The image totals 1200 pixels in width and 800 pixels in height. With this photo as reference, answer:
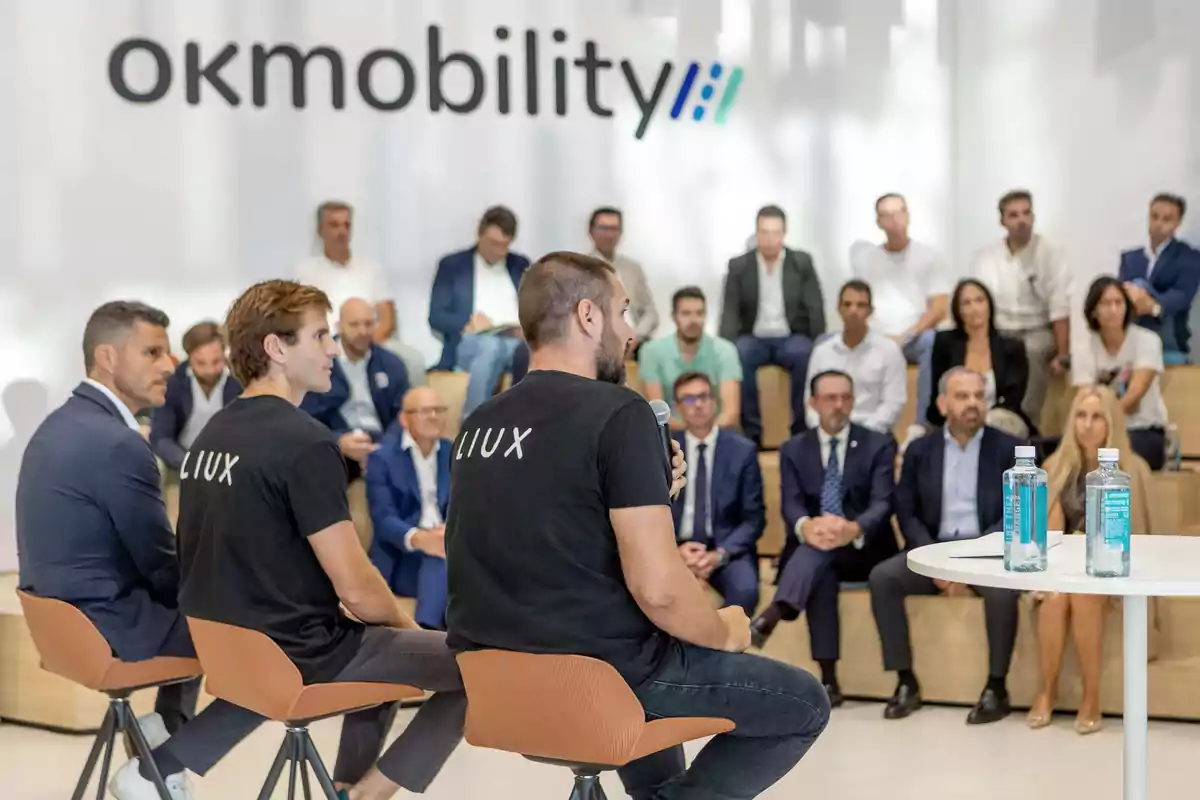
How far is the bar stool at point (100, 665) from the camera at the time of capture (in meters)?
3.30

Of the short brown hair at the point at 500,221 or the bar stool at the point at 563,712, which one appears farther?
the short brown hair at the point at 500,221

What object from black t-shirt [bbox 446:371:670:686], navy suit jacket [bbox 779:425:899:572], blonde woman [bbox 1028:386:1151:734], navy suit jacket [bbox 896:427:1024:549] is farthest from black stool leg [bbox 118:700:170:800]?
navy suit jacket [bbox 896:427:1024:549]

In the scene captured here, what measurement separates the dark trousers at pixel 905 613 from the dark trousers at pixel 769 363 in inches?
71.2

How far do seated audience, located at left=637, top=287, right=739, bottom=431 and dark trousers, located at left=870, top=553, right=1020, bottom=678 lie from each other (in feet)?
5.58

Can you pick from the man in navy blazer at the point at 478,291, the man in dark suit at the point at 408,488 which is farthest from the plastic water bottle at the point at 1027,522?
the man in navy blazer at the point at 478,291

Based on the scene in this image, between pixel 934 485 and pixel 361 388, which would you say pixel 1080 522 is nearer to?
pixel 934 485

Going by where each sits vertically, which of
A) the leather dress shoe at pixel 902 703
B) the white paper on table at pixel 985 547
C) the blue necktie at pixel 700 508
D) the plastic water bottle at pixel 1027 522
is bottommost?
the leather dress shoe at pixel 902 703

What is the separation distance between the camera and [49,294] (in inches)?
284

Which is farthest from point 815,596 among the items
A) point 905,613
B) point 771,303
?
point 771,303

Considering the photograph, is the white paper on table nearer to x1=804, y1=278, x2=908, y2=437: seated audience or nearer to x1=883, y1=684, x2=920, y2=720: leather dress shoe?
x1=883, y1=684, x2=920, y2=720: leather dress shoe

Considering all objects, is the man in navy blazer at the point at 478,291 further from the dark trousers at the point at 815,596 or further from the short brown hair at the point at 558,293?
the short brown hair at the point at 558,293

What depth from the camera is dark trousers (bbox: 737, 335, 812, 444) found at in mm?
7438

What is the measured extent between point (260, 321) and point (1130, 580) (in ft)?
5.83

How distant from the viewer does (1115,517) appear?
2.68 meters
